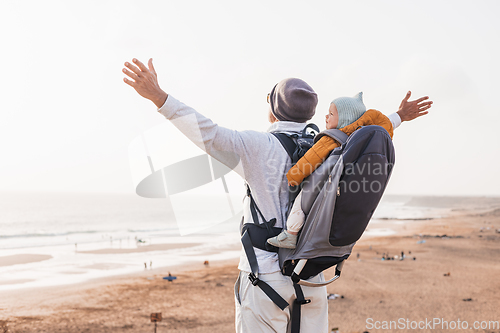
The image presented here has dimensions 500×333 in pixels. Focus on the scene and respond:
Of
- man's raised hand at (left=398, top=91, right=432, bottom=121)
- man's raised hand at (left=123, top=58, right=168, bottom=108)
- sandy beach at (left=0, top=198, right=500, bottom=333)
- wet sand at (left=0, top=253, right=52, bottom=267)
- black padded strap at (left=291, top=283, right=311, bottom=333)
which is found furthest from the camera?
wet sand at (left=0, top=253, right=52, bottom=267)

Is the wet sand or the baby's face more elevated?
the baby's face

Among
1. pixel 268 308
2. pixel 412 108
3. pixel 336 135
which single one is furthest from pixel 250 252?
pixel 412 108

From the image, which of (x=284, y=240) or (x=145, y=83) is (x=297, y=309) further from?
(x=145, y=83)

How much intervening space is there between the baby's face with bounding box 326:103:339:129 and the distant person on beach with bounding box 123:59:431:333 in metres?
0.11

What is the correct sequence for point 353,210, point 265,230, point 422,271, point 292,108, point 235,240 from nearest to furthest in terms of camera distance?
point 353,210 → point 265,230 → point 292,108 → point 422,271 → point 235,240

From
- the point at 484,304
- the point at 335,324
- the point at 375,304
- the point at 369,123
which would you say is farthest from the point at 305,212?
the point at 484,304

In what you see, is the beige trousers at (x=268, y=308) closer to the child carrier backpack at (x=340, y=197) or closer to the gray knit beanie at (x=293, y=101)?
the child carrier backpack at (x=340, y=197)

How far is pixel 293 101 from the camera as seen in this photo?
185 cm

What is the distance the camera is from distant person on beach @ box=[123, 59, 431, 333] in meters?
1.53

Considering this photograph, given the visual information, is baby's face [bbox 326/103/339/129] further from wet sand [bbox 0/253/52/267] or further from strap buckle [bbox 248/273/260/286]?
wet sand [bbox 0/253/52/267]

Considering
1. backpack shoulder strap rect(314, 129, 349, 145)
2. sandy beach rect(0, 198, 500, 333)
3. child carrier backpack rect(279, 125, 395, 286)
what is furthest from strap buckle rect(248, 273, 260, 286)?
sandy beach rect(0, 198, 500, 333)

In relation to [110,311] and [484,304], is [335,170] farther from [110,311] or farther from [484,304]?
[484,304]

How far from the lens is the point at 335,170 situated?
1.59m

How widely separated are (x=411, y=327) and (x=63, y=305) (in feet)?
30.1
